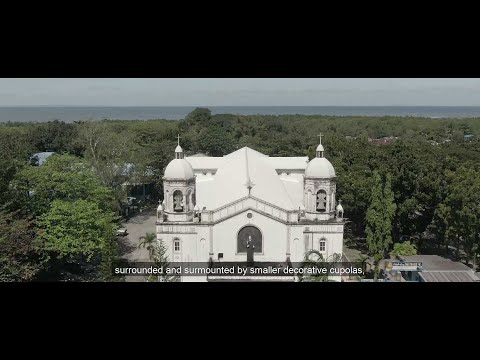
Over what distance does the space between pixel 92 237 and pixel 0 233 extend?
2.94 meters

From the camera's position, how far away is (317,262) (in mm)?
13680

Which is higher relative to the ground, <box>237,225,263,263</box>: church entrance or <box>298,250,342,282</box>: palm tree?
<box>237,225,263,263</box>: church entrance

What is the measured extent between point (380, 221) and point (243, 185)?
5.06m

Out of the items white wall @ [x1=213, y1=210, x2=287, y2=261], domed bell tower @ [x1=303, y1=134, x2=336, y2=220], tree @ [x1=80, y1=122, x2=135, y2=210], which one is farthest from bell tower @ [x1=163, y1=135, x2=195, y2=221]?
tree @ [x1=80, y1=122, x2=135, y2=210]

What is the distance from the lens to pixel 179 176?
14.6 metres

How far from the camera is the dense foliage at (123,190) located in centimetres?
1392

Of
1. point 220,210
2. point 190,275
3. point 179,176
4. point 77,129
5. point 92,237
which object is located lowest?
point 190,275

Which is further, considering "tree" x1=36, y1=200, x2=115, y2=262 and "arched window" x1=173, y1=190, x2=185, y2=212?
"arched window" x1=173, y1=190, x2=185, y2=212

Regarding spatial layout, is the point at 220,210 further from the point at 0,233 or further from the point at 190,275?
the point at 0,233

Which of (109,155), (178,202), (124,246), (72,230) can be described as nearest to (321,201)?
(178,202)

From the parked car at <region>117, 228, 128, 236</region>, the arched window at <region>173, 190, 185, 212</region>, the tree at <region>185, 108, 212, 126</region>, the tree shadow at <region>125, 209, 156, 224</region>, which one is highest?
the tree at <region>185, 108, 212, 126</region>

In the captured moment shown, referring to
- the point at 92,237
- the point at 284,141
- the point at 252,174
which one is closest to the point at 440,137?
the point at 284,141

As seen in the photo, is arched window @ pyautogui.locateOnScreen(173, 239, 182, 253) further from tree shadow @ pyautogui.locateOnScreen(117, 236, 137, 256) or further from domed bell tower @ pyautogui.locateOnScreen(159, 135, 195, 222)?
tree shadow @ pyautogui.locateOnScreen(117, 236, 137, 256)

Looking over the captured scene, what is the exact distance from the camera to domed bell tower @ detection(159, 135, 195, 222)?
47.9ft
